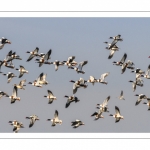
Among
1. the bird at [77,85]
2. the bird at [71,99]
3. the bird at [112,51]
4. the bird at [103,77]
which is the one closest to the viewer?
→ the bird at [77,85]

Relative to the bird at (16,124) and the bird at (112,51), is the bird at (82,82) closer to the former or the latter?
the bird at (112,51)

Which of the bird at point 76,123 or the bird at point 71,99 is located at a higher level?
the bird at point 71,99

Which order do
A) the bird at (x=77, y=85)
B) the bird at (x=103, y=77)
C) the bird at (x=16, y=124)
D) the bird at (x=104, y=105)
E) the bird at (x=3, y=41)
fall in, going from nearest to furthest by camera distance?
the bird at (x=3, y=41), the bird at (x=77, y=85), the bird at (x=103, y=77), the bird at (x=104, y=105), the bird at (x=16, y=124)

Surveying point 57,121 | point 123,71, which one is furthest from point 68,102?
point 123,71

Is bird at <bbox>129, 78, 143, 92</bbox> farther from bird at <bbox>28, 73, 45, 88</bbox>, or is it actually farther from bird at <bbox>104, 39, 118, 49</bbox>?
bird at <bbox>28, 73, 45, 88</bbox>

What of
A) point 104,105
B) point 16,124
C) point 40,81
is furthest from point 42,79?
point 104,105

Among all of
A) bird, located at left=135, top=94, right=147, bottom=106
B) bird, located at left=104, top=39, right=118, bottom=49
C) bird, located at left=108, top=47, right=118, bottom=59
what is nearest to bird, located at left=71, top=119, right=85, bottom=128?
bird, located at left=135, top=94, right=147, bottom=106

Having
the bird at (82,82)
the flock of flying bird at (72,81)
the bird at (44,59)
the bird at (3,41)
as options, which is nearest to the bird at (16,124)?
the flock of flying bird at (72,81)
